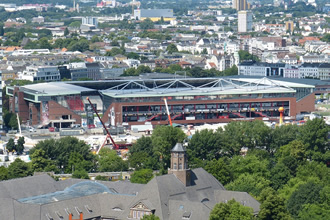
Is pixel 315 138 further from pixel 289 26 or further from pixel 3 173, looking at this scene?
pixel 289 26

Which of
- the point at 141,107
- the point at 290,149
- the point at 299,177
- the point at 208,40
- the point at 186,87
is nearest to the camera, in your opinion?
the point at 299,177

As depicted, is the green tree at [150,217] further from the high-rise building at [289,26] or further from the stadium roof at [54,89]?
the high-rise building at [289,26]

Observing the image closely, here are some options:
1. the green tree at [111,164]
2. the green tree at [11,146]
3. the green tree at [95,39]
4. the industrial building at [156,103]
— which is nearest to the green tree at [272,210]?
the green tree at [111,164]

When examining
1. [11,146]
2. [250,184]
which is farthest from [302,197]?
[11,146]

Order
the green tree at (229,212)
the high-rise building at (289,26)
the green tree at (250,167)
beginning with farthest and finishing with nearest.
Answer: the high-rise building at (289,26) < the green tree at (250,167) < the green tree at (229,212)

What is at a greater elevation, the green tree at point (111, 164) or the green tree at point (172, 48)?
the green tree at point (111, 164)

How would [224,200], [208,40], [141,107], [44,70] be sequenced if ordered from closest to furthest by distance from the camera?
1. [224,200]
2. [141,107]
3. [44,70]
4. [208,40]

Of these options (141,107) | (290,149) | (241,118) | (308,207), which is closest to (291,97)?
(241,118)

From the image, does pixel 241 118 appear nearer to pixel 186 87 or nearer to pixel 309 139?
pixel 186 87
